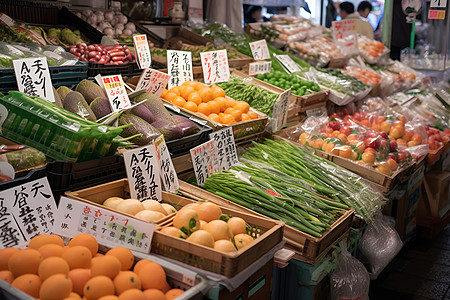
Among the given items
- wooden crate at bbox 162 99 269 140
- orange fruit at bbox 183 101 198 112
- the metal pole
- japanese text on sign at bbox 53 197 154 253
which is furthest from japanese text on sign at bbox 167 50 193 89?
the metal pole

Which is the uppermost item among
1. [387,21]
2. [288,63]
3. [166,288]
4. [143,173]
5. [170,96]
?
[387,21]

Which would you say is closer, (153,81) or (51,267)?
(51,267)

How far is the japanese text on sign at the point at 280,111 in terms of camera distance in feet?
13.8

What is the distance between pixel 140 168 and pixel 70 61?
1.19 m

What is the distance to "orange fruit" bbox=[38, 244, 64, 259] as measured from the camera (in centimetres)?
188

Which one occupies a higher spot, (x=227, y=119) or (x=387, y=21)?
(x=387, y=21)

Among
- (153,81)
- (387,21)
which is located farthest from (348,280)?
(387,21)

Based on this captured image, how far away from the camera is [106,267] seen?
1.80m

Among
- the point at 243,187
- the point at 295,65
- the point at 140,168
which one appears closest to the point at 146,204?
the point at 140,168

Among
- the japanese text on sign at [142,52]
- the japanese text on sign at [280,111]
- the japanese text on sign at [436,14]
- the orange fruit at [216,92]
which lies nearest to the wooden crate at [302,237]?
the orange fruit at [216,92]

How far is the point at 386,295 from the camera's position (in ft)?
13.3

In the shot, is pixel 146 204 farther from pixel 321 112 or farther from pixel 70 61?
pixel 321 112

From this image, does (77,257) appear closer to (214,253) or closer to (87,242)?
(87,242)

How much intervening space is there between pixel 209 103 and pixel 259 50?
217 centimetres
